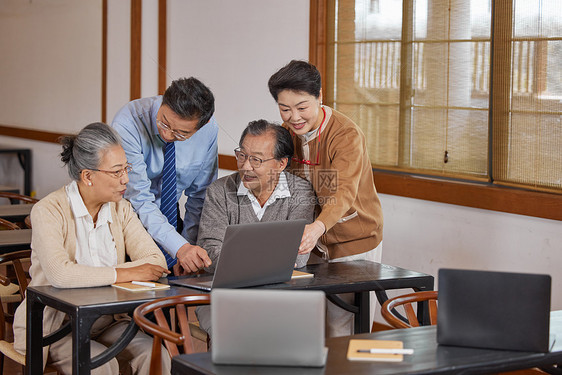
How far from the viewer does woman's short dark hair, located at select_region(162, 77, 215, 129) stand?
283 centimetres

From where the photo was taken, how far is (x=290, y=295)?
171 cm

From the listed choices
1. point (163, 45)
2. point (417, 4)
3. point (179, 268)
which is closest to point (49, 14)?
point (163, 45)

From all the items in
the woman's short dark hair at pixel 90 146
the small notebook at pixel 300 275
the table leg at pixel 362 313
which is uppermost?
the woman's short dark hair at pixel 90 146

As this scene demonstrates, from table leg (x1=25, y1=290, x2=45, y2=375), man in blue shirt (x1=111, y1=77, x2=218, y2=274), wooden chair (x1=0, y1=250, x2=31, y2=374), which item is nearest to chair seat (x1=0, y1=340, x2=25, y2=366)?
wooden chair (x1=0, y1=250, x2=31, y2=374)

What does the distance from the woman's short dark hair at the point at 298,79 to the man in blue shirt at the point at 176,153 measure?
27 centimetres

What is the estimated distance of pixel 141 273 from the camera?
2.66m

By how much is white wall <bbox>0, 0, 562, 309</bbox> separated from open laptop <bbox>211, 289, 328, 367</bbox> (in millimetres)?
2043

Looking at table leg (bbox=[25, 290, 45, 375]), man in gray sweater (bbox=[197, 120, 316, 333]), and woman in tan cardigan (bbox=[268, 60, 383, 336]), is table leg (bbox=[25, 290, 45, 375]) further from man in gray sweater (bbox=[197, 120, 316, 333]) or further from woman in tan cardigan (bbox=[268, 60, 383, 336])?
woman in tan cardigan (bbox=[268, 60, 383, 336])

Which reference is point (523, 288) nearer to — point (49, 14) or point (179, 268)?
point (179, 268)

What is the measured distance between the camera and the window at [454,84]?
3465mm

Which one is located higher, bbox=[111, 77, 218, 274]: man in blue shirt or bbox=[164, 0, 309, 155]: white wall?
bbox=[164, 0, 309, 155]: white wall

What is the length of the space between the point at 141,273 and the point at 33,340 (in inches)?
16.1

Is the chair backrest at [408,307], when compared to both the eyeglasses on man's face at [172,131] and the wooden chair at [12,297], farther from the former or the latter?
the wooden chair at [12,297]

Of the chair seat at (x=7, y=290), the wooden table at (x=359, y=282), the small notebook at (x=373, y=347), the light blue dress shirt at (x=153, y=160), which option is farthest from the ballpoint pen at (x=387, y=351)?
the chair seat at (x=7, y=290)
